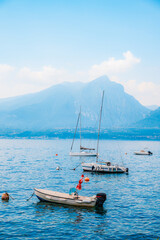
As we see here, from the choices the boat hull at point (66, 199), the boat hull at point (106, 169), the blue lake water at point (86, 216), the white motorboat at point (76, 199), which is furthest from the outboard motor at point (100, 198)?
the boat hull at point (106, 169)

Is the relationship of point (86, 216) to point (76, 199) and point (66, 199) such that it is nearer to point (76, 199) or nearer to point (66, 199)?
point (76, 199)

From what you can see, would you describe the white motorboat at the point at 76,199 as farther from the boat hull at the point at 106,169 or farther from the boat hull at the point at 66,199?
the boat hull at the point at 106,169

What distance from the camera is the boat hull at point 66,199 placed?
37469 mm

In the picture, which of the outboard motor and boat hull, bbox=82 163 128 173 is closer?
the outboard motor

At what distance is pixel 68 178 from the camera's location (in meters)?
63.2

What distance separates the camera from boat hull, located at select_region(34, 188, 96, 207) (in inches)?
1475

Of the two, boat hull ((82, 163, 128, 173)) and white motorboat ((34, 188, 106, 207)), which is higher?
boat hull ((82, 163, 128, 173))

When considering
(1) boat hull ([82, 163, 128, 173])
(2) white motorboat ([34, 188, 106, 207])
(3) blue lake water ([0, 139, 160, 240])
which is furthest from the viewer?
(1) boat hull ([82, 163, 128, 173])

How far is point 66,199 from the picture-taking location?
38.0 m

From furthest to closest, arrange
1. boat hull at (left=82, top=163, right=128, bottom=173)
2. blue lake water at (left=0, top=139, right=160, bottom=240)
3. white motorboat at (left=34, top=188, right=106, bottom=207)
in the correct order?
1. boat hull at (left=82, top=163, right=128, bottom=173)
2. white motorboat at (left=34, top=188, right=106, bottom=207)
3. blue lake water at (left=0, top=139, right=160, bottom=240)

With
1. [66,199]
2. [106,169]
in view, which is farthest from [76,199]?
[106,169]

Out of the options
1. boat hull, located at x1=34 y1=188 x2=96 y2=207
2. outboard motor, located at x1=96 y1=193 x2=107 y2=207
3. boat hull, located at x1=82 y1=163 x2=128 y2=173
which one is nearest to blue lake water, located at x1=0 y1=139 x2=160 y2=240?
boat hull, located at x1=34 y1=188 x2=96 y2=207

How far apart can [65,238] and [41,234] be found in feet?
9.61

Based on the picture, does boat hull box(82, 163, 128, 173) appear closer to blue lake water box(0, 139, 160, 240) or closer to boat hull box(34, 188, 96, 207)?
blue lake water box(0, 139, 160, 240)
